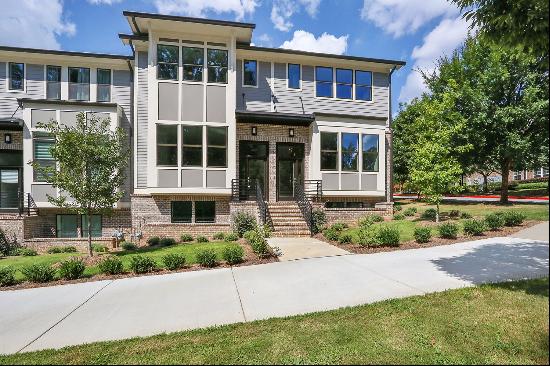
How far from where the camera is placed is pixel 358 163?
15945mm

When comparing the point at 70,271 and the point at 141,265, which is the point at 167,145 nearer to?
the point at 141,265

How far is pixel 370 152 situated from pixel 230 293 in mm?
12443

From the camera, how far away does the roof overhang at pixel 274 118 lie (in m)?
14.6

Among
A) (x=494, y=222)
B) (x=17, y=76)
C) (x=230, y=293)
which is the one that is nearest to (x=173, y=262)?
(x=230, y=293)

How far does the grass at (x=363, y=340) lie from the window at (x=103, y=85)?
14695mm

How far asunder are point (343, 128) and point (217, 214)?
798 centimetres

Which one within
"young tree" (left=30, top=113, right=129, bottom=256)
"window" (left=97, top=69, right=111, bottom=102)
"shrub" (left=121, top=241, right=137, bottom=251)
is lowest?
"shrub" (left=121, top=241, right=137, bottom=251)

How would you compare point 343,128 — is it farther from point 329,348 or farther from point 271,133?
point 329,348

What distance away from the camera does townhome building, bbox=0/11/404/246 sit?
1377 centimetres

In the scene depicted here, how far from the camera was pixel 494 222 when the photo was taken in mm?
10547

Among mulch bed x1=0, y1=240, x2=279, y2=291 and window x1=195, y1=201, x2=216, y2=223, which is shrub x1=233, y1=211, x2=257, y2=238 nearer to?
window x1=195, y1=201, x2=216, y2=223

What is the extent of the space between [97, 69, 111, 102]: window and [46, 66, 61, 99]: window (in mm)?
1952

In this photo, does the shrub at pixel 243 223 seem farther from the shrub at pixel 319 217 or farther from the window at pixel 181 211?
the shrub at pixel 319 217

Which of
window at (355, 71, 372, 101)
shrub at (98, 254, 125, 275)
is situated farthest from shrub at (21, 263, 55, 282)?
window at (355, 71, 372, 101)
